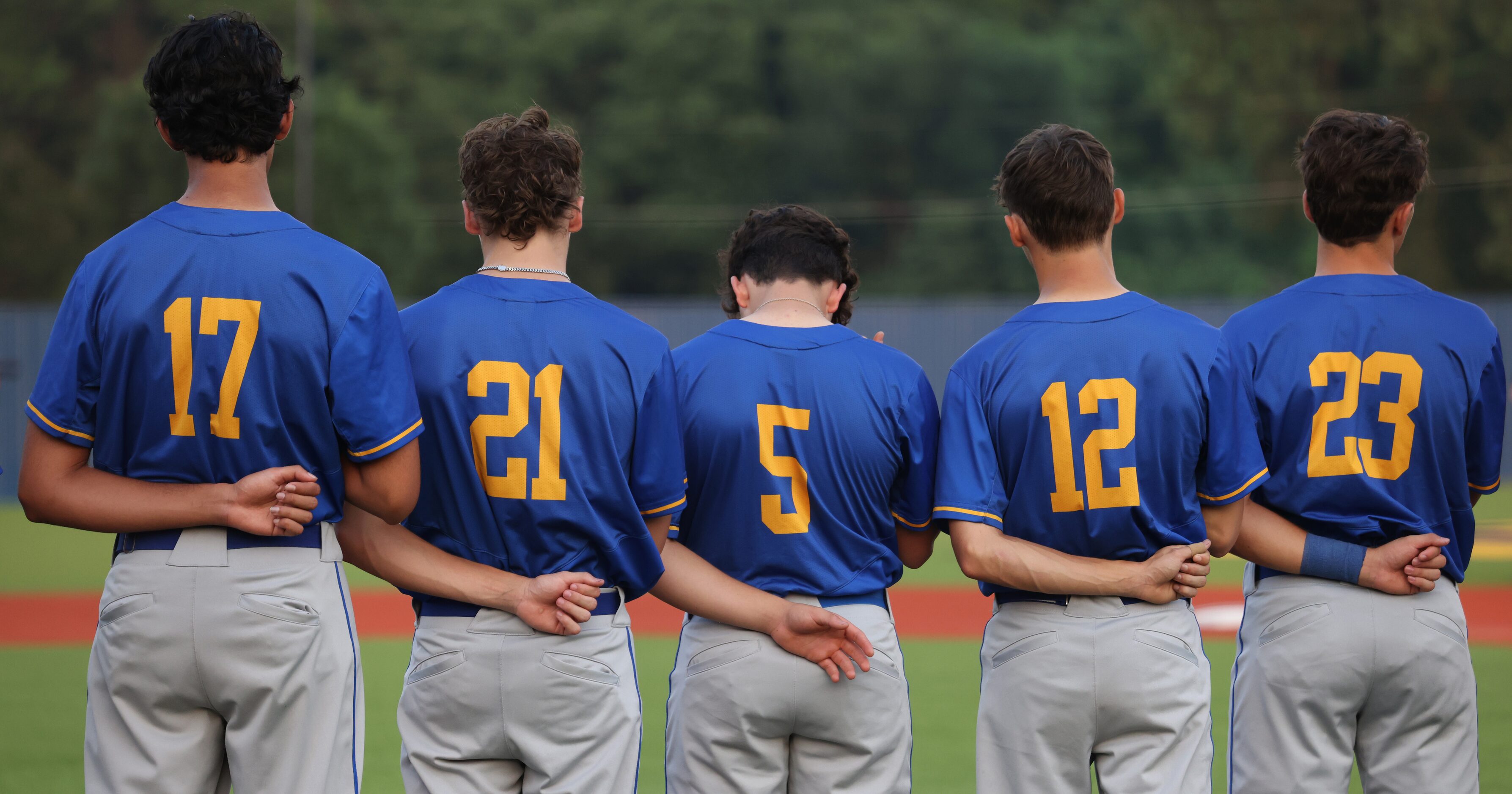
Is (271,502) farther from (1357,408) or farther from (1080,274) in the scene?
(1357,408)

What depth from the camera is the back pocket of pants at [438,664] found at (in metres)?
3.47

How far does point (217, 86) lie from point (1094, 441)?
7.44 feet

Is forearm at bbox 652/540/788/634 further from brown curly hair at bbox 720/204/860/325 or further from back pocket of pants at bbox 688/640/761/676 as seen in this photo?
brown curly hair at bbox 720/204/860/325

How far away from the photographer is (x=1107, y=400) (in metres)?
3.58

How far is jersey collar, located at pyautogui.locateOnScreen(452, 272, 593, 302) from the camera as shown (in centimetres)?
358

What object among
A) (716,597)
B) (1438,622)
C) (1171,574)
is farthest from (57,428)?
(1438,622)

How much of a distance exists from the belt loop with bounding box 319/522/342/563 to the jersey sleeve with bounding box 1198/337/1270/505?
2.19 metres

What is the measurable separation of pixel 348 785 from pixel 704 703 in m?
0.90

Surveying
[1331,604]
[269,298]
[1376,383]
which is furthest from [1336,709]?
[269,298]

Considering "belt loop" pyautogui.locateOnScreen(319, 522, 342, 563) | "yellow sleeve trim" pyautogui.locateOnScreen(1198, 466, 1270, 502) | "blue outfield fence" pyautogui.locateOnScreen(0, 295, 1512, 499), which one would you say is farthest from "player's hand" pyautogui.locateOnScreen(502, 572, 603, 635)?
"blue outfield fence" pyautogui.locateOnScreen(0, 295, 1512, 499)

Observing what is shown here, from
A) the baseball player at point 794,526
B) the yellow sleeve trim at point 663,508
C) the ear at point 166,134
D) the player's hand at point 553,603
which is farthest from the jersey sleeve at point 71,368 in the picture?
the baseball player at point 794,526

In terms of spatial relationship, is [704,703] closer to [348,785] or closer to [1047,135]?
[348,785]

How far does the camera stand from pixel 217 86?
129 inches

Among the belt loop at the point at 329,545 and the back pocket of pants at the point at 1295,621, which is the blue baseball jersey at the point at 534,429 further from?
the back pocket of pants at the point at 1295,621
